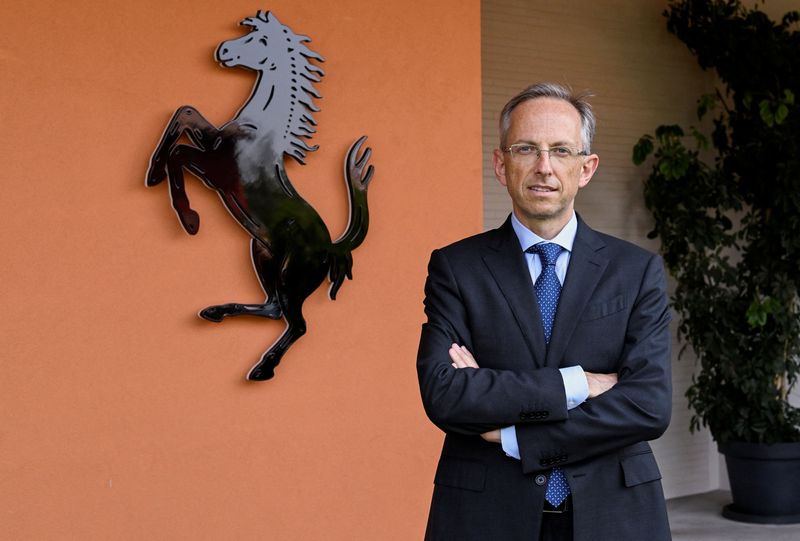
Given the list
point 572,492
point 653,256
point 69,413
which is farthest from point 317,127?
point 572,492

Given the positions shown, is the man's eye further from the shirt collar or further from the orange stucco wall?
the orange stucco wall

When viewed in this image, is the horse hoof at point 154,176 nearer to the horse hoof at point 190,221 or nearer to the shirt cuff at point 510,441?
the horse hoof at point 190,221

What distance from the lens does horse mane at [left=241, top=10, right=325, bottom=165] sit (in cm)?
373

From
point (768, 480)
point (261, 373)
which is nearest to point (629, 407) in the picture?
point (261, 373)

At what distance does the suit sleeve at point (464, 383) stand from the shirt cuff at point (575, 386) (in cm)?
2

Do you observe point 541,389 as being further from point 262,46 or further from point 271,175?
point 262,46

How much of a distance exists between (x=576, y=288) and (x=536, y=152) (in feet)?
0.95

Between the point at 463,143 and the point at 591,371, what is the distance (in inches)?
82.1

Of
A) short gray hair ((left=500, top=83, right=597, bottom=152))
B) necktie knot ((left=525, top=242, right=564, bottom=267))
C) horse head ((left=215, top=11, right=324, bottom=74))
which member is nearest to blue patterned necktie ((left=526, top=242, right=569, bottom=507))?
necktie knot ((left=525, top=242, right=564, bottom=267))

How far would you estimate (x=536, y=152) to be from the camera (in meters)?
2.20

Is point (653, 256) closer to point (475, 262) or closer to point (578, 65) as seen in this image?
point (475, 262)

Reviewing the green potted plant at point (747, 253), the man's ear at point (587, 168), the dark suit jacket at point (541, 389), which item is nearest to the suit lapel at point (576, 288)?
the dark suit jacket at point (541, 389)

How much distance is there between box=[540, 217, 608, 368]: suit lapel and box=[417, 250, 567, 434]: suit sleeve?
0.07 meters

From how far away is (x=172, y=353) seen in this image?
356 cm
